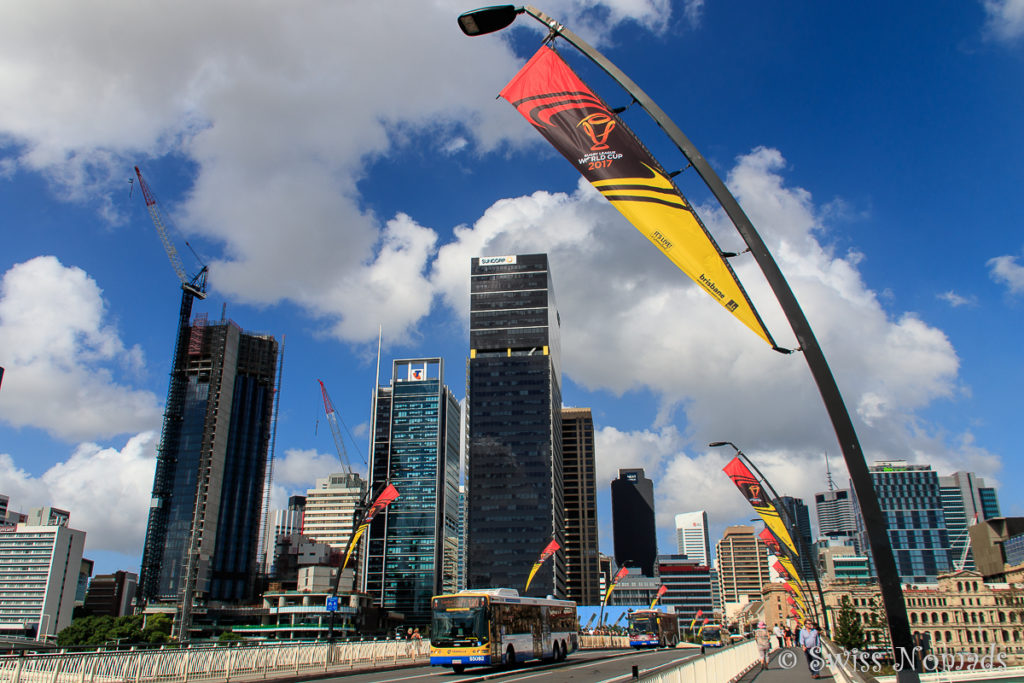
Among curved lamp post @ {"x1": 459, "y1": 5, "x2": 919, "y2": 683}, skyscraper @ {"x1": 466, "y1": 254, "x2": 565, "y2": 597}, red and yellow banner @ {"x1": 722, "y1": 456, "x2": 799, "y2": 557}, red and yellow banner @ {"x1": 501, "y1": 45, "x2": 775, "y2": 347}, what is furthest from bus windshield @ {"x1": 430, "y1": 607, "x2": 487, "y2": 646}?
skyscraper @ {"x1": 466, "y1": 254, "x2": 565, "y2": 597}

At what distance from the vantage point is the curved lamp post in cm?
895

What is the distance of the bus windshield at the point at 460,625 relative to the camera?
102 feet

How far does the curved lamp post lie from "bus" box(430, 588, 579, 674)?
79.8ft

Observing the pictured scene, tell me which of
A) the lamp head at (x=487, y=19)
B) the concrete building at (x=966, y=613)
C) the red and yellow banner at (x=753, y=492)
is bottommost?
the concrete building at (x=966, y=613)

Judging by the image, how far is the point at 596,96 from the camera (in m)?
10.6

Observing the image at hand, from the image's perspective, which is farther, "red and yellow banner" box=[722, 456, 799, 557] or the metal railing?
"red and yellow banner" box=[722, 456, 799, 557]

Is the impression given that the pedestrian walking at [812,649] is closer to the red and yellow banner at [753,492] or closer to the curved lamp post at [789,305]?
the red and yellow banner at [753,492]

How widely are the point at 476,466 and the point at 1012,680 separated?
17101cm

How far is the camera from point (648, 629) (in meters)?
64.4

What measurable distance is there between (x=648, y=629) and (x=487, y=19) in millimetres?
63199

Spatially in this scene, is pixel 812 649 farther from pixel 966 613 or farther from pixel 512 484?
pixel 512 484

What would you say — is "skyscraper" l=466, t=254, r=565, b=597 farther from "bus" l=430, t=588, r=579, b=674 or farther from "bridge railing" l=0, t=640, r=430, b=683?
"bridge railing" l=0, t=640, r=430, b=683

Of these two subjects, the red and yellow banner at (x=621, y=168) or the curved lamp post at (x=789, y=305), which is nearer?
the curved lamp post at (x=789, y=305)

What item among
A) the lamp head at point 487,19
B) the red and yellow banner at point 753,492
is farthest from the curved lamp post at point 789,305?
the red and yellow banner at point 753,492
